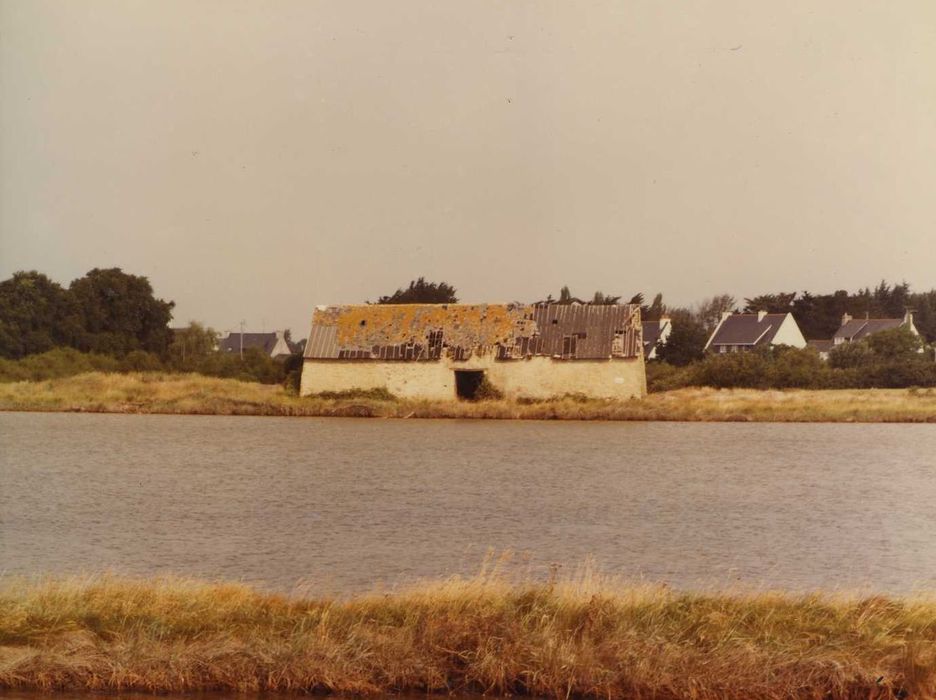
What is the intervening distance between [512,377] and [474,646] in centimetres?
3353

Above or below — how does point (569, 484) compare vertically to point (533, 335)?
below

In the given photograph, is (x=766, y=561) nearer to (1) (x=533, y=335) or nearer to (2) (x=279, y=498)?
(2) (x=279, y=498)

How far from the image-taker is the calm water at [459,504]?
14.1 m

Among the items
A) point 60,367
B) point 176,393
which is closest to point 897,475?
point 176,393

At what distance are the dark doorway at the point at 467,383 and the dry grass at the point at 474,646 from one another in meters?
33.4

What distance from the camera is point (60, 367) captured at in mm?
52125

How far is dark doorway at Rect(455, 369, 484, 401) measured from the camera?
43812 mm

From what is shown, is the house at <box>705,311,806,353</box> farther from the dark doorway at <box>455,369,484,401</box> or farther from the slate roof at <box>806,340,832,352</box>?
the dark doorway at <box>455,369,484,401</box>

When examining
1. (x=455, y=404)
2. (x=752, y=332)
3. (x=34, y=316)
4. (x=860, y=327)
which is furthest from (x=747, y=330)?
(x=34, y=316)

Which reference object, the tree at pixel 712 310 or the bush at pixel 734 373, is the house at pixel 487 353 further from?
the tree at pixel 712 310

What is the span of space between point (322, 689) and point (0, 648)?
8.18ft

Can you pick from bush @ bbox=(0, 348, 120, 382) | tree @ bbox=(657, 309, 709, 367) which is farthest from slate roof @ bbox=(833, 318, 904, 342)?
bush @ bbox=(0, 348, 120, 382)

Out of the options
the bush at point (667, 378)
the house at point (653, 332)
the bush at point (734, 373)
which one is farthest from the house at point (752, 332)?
the bush at point (734, 373)

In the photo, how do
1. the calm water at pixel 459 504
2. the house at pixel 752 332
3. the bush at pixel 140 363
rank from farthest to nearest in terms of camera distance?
1. the house at pixel 752 332
2. the bush at pixel 140 363
3. the calm water at pixel 459 504
